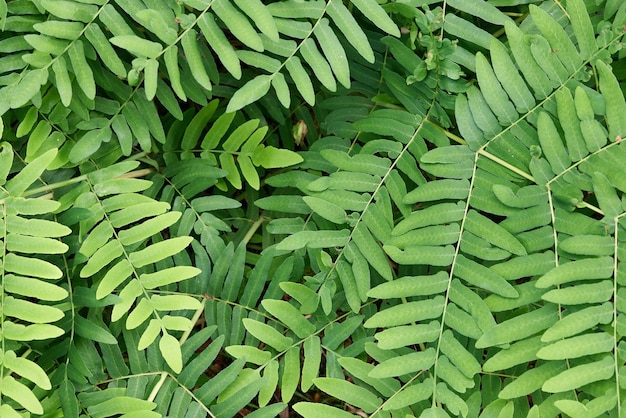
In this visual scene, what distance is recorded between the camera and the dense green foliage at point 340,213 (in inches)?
55.9

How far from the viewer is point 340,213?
156cm

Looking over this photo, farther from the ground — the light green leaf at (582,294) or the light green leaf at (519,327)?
the light green leaf at (582,294)

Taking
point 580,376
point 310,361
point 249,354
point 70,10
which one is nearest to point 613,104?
point 580,376

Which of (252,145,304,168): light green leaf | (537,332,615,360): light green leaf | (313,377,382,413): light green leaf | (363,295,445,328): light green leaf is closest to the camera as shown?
(537,332,615,360): light green leaf

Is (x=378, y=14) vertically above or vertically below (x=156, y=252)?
above

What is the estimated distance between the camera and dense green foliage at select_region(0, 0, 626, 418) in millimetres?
1420

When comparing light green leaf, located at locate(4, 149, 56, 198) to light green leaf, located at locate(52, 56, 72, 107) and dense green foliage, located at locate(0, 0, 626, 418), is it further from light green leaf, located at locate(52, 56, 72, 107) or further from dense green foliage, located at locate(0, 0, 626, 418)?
light green leaf, located at locate(52, 56, 72, 107)

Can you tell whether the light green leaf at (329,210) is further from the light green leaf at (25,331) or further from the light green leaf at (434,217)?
the light green leaf at (25,331)

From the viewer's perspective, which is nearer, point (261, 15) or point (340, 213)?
point (261, 15)

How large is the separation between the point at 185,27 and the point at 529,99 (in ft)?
2.67

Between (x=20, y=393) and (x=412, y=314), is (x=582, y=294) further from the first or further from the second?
(x=20, y=393)

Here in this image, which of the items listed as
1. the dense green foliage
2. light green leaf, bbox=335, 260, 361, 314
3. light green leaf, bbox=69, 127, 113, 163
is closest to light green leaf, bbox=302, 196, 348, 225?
the dense green foliage

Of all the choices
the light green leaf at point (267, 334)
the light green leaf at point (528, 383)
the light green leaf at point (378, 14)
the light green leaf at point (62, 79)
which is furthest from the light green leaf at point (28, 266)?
the light green leaf at point (528, 383)

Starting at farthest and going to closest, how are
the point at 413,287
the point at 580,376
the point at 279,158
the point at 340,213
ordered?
1. the point at 279,158
2. the point at 340,213
3. the point at 413,287
4. the point at 580,376
